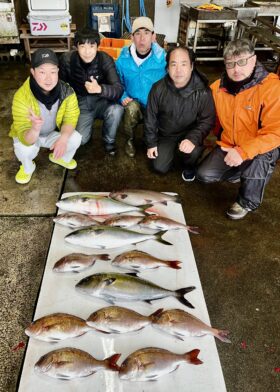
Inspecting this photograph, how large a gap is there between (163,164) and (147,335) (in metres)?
2.13

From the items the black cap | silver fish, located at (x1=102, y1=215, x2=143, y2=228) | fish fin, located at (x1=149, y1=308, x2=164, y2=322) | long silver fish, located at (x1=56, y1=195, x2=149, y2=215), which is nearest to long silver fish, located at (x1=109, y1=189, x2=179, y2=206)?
long silver fish, located at (x1=56, y1=195, x2=149, y2=215)

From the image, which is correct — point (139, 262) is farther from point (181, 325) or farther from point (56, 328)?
point (56, 328)

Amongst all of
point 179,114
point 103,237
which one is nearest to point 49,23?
point 179,114

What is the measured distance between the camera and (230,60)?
2756 millimetres

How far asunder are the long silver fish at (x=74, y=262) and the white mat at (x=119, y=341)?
0.18 feet

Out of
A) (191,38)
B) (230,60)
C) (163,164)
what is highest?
(230,60)

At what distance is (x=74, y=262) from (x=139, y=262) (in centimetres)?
44

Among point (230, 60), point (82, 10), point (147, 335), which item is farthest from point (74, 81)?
point (82, 10)

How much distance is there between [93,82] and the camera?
342 centimetres

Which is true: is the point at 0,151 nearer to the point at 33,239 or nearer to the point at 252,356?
the point at 33,239

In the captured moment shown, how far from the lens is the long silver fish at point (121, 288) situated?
6.43 feet

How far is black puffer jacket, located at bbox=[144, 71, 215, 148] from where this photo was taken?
10.6 ft

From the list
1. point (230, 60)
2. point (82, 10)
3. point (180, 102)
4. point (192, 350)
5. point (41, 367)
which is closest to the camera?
point (41, 367)

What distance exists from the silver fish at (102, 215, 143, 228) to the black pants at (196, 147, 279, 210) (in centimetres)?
110
